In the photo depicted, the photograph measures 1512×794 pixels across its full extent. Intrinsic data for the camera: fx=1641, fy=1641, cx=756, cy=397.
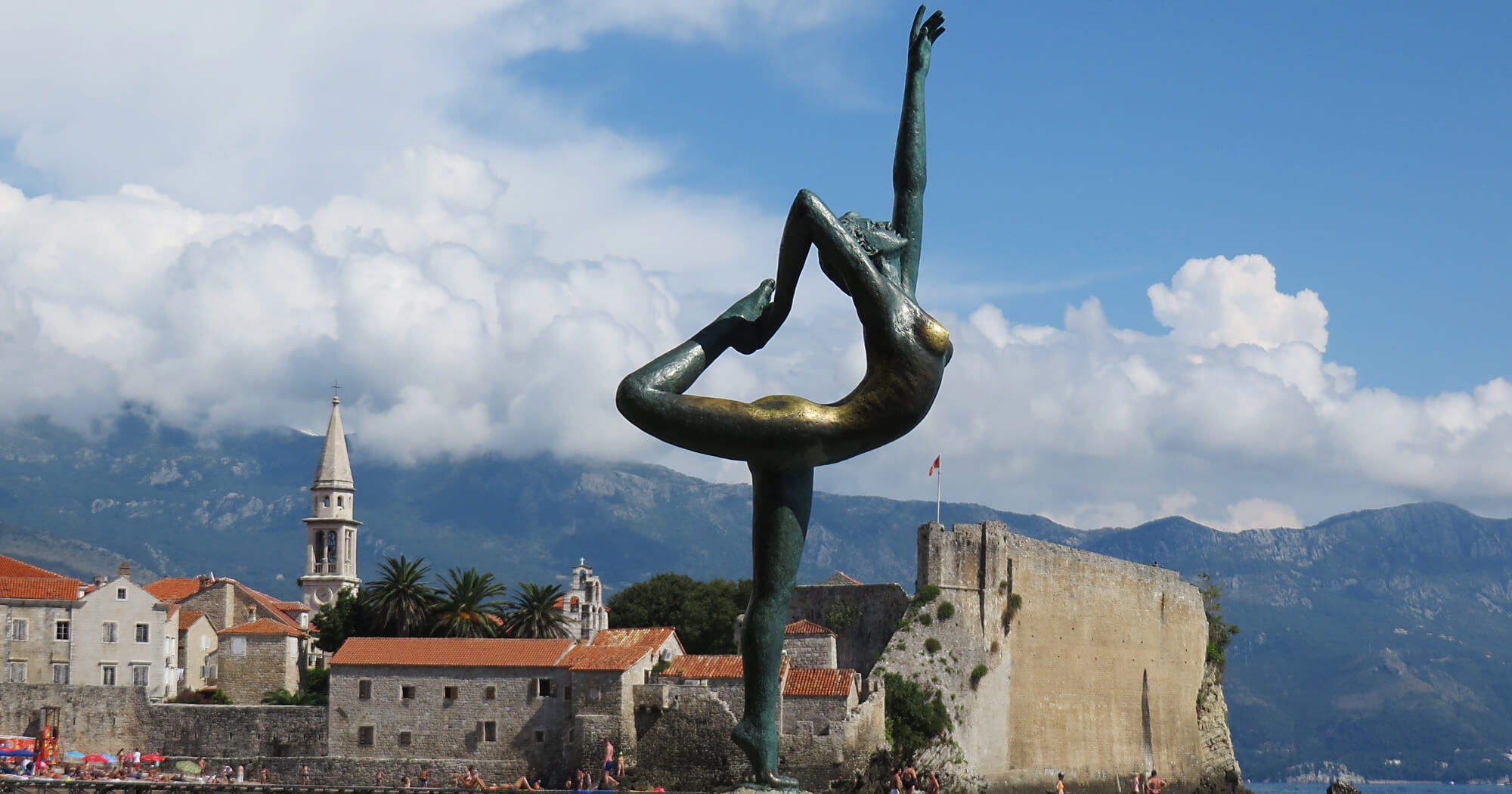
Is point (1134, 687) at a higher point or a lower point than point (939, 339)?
lower

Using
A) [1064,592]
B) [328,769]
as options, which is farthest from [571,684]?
[1064,592]

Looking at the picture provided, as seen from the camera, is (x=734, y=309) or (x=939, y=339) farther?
(x=734, y=309)

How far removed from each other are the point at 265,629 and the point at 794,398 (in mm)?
53473

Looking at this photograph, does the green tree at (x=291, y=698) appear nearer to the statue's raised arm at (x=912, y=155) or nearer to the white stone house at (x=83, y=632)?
the white stone house at (x=83, y=632)

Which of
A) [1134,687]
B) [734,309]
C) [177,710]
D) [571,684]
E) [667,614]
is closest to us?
[734,309]

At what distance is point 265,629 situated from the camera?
6312cm

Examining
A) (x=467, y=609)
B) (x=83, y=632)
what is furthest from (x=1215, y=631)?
(x=83, y=632)

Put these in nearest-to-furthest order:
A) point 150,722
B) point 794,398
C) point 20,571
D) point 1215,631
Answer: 1. point 794,398
2. point 150,722
3. point 20,571
4. point 1215,631

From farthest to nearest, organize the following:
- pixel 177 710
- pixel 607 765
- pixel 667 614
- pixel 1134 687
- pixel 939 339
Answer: pixel 667 614
pixel 1134 687
pixel 177 710
pixel 607 765
pixel 939 339

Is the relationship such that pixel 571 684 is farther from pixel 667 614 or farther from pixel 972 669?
pixel 667 614

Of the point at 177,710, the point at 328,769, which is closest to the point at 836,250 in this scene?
the point at 328,769

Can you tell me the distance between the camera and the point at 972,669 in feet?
164

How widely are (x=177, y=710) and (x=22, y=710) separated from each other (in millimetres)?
4678

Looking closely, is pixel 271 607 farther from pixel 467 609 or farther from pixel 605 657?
pixel 605 657
